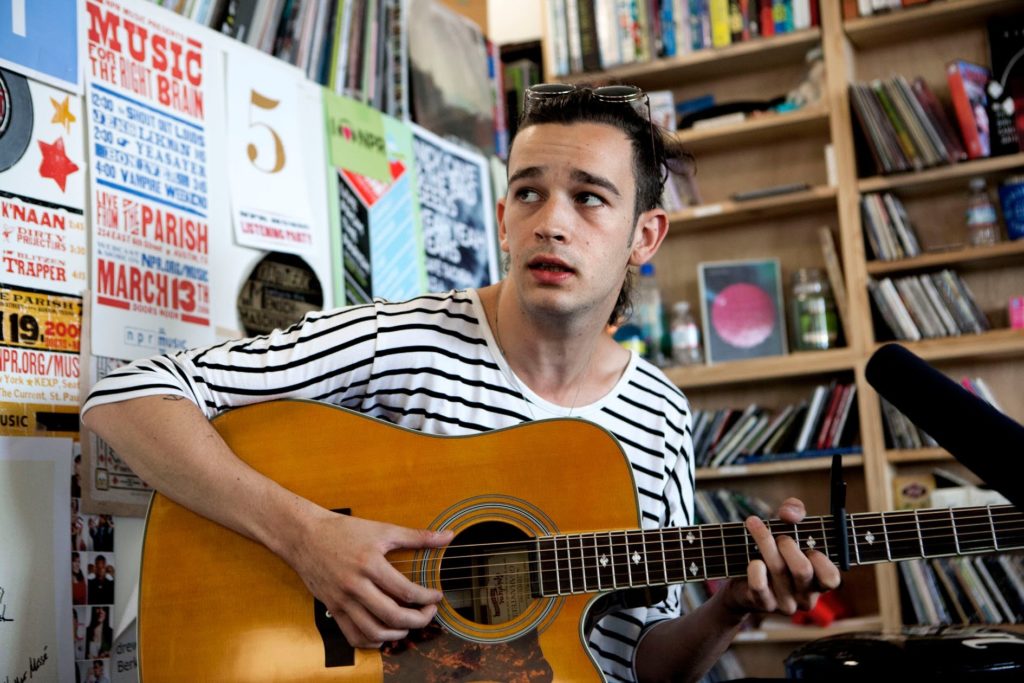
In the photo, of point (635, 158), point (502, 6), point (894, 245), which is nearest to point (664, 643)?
point (635, 158)

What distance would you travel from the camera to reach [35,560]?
4.87 ft

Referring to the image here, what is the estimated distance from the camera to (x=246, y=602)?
131 cm

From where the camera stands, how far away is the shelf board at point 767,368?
3096mm

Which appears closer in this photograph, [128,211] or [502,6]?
[128,211]

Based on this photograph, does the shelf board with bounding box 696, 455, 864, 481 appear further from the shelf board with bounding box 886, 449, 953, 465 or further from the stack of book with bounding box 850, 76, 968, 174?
the stack of book with bounding box 850, 76, 968, 174

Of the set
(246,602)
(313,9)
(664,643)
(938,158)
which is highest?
(313,9)

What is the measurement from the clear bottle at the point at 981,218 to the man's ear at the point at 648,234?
169 centimetres

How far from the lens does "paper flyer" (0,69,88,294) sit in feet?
4.92

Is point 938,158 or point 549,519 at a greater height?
point 938,158

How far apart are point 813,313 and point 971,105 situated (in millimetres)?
763

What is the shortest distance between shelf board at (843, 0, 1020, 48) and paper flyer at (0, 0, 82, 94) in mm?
2378

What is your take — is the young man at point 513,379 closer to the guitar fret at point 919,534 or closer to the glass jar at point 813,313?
the guitar fret at point 919,534

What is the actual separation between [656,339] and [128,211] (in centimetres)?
208

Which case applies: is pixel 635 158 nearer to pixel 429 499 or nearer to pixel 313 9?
pixel 429 499
